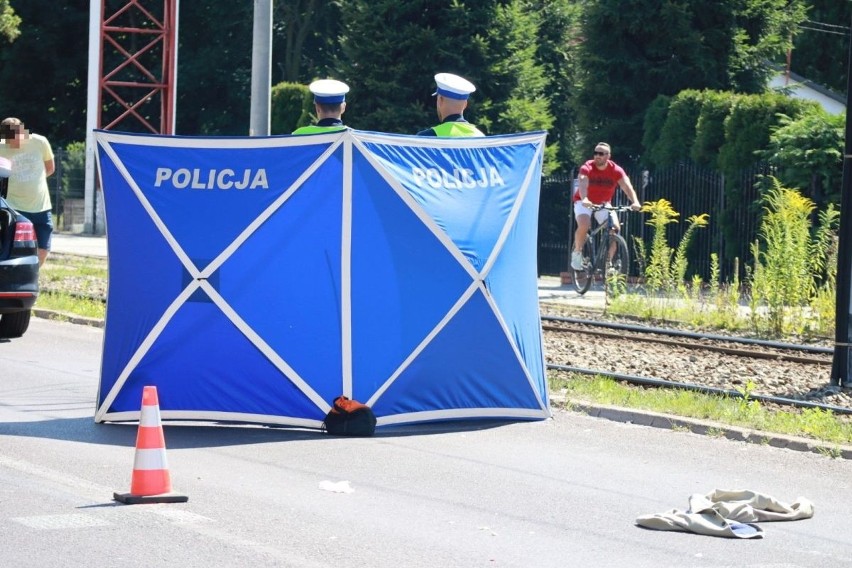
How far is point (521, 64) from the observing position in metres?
40.4

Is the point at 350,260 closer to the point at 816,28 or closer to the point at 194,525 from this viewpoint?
the point at 194,525

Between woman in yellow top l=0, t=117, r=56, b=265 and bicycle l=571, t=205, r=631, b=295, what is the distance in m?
6.91

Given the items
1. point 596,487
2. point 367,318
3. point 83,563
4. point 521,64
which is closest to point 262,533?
point 83,563

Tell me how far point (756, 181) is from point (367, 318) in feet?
47.7

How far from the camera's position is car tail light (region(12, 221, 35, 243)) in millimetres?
13625

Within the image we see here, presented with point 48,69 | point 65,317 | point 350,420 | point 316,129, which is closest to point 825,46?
point 48,69

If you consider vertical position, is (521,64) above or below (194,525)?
above

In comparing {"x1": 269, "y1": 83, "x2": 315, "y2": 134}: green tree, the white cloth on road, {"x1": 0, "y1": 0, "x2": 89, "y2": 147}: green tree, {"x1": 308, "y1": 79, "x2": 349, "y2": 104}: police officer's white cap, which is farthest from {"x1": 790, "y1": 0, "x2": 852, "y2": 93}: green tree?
the white cloth on road

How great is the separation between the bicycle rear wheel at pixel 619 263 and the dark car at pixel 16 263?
7.47 m

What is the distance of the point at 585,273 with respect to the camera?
787 inches

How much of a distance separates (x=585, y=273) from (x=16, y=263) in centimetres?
872

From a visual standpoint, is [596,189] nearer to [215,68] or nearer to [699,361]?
[699,361]

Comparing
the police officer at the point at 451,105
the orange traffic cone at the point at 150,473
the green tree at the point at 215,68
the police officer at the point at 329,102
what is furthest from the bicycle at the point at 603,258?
the green tree at the point at 215,68

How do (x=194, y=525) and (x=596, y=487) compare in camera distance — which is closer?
(x=194, y=525)
